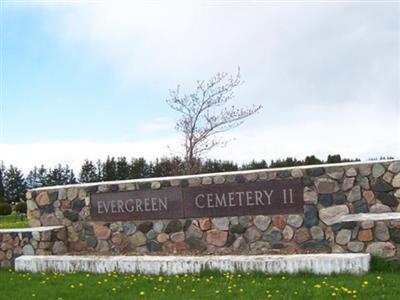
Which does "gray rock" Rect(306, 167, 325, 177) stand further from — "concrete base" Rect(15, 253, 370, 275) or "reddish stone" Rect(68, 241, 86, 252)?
"reddish stone" Rect(68, 241, 86, 252)

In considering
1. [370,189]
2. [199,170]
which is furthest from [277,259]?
[199,170]

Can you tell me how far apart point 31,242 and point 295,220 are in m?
5.05

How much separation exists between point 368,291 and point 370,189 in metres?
3.23

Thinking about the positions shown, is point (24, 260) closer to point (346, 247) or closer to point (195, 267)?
point (195, 267)

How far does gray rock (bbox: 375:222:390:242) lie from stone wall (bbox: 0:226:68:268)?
6086mm

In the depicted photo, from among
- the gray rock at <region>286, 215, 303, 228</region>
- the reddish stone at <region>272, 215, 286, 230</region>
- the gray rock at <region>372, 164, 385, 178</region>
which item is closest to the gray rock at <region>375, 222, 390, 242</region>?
the gray rock at <region>372, 164, 385, 178</region>

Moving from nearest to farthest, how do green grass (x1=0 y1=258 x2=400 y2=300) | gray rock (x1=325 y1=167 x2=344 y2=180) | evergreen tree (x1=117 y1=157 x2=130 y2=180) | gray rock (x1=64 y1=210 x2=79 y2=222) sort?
1. green grass (x1=0 y1=258 x2=400 y2=300)
2. gray rock (x1=325 y1=167 x2=344 y2=180)
3. gray rock (x1=64 y1=210 x2=79 y2=222)
4. evergreen tree (x1=117 y1=157 x2=130 y2=180)

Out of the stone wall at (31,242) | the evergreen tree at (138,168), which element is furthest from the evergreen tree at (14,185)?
the stone wall at (31,242)

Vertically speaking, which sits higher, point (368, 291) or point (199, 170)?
point (199, 170)

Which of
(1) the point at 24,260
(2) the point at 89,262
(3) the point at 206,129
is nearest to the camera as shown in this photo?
(2) the point at 89,262

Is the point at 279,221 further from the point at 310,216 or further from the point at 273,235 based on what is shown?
the point at 310,216

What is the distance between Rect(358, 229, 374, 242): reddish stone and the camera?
8.53 m

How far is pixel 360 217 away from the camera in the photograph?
898 centimetres

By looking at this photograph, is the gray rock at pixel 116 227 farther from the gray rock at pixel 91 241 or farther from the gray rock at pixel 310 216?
the gray rock at pixel 310 216
